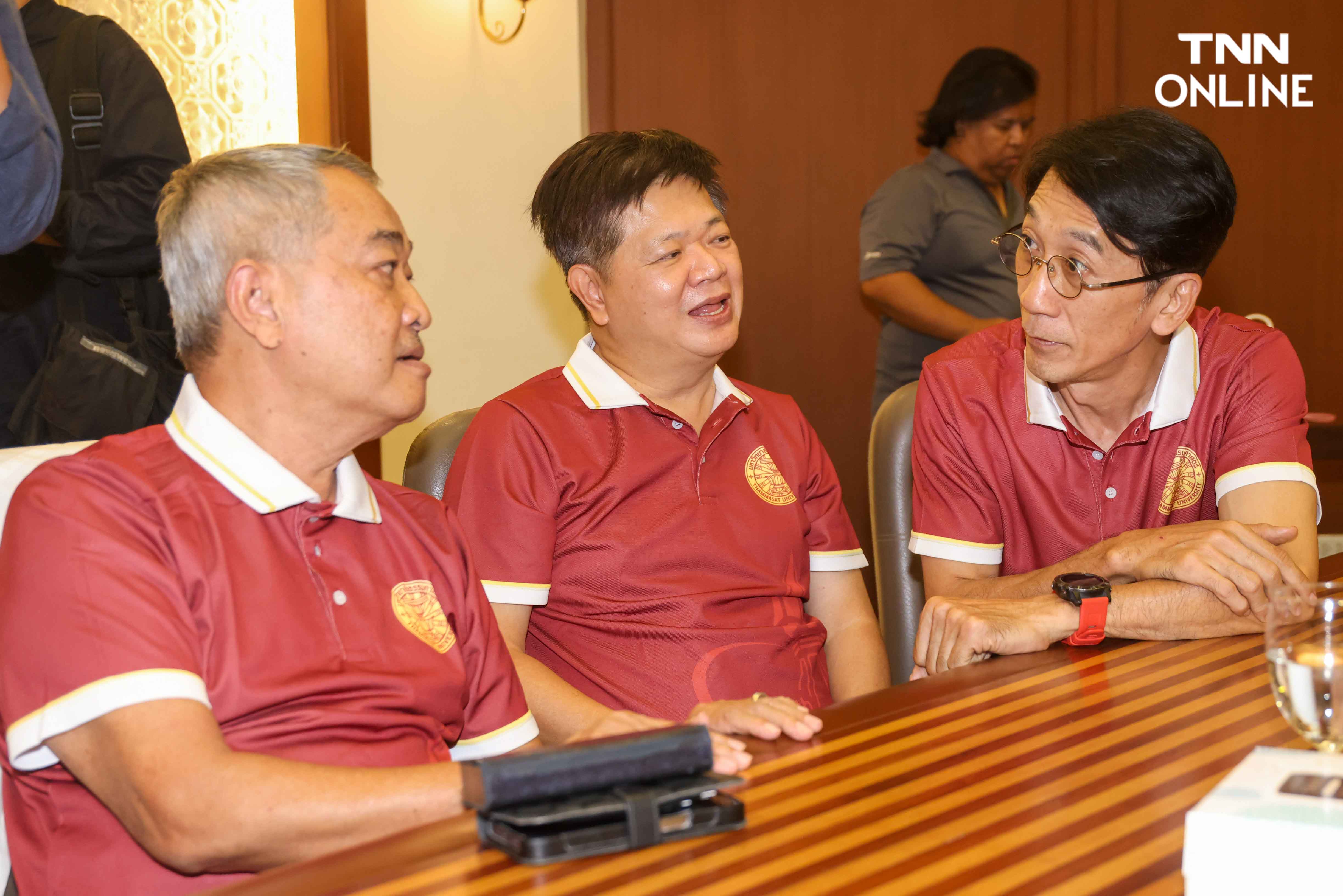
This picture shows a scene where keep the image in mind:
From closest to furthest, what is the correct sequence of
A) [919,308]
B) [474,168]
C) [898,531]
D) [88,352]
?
[88,352]
[898,531]
[919,308]
[474,168]

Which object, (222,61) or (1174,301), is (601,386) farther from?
(222,61)

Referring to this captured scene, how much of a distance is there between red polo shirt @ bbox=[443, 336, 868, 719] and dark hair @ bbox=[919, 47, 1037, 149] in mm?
1858

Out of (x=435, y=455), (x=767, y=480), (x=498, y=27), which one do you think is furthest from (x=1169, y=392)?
(x=498, y=27)

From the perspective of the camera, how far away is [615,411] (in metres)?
1.92

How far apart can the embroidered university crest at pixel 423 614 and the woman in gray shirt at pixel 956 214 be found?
7.28 ft

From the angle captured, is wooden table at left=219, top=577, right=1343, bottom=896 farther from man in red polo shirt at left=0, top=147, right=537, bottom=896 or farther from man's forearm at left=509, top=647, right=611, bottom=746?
man's forearm at left=509, top=647, right=611, bottom=746

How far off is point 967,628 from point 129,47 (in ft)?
5.61

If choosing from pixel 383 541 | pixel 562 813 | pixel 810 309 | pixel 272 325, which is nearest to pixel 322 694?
pixel 383 541

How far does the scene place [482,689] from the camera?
4.73 ft

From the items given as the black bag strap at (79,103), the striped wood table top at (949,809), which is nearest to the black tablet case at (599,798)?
the striped wood table top at (949,809)

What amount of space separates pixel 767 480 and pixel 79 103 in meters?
1.33

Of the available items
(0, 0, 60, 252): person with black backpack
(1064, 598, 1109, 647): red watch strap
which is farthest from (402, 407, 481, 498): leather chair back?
(1064, 598, 1109, 647): red watch strap

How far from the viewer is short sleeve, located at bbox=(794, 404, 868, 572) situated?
2021mm

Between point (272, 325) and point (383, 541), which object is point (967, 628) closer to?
point (383, 541)
